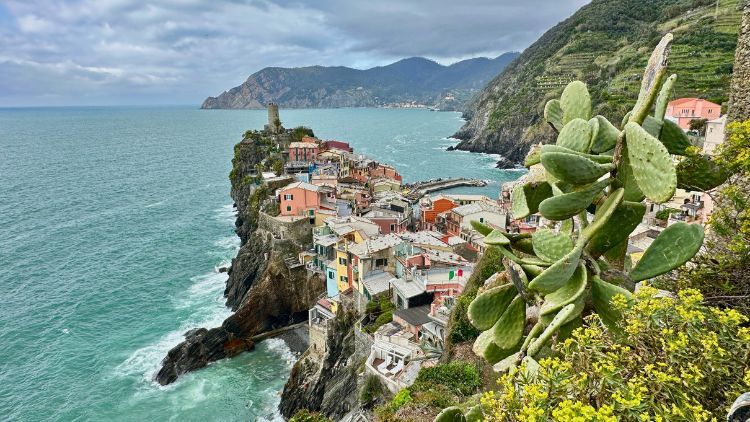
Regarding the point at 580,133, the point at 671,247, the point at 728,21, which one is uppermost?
the point at 728,21

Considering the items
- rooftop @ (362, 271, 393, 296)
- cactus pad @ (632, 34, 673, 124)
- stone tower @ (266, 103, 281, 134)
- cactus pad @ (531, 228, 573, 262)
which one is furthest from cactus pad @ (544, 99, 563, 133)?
stone tower @ (266, 103, 281, 134)

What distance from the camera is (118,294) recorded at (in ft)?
134

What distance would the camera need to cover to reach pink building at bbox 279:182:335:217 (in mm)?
42188

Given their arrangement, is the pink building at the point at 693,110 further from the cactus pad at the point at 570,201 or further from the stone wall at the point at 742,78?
the cactus pad at the point at 570,201

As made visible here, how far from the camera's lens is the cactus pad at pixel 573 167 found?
13.2 ft

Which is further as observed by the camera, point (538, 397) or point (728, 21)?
point (728, 21)

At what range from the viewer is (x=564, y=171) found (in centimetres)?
411

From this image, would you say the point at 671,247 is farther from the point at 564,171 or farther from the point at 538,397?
the point at 538,397

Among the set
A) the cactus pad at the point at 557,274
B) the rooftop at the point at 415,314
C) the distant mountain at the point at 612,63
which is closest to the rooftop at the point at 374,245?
the rooftop at the point at 415,314

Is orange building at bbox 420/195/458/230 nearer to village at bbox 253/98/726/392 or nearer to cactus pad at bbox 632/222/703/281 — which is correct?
village at bbox 253/98/726/392

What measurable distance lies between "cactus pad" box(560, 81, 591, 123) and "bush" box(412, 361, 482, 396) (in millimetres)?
9245

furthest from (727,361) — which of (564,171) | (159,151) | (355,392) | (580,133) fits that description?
(159,151)

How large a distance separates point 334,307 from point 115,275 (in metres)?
26.8

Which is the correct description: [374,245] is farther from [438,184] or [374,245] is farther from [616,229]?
[438,184]
